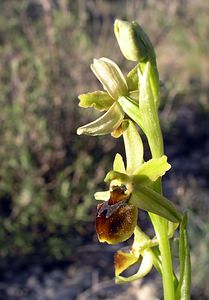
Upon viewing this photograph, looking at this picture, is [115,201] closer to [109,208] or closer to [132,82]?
[109,208]

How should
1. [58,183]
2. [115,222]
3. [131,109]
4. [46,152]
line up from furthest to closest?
[46,152] → [58,183] → [131,109] → [115,222]

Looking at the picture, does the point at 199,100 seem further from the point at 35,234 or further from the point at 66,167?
the point at 35,234

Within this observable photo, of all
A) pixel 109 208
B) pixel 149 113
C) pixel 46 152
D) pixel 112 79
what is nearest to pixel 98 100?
pixel 112 79

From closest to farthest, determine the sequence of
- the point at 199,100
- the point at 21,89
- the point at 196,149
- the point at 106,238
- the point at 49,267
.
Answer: the point at 106,238
the point at 49,267
the point at 21,89
the point at 196,149
the point at 199,100

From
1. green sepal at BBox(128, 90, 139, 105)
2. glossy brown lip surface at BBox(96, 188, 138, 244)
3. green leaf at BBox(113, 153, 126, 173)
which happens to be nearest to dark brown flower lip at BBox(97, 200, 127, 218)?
glossy brown lip surface at BBox(96, 188, 138, 244)

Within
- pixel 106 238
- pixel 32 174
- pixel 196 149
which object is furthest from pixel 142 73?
pixel 196 149
